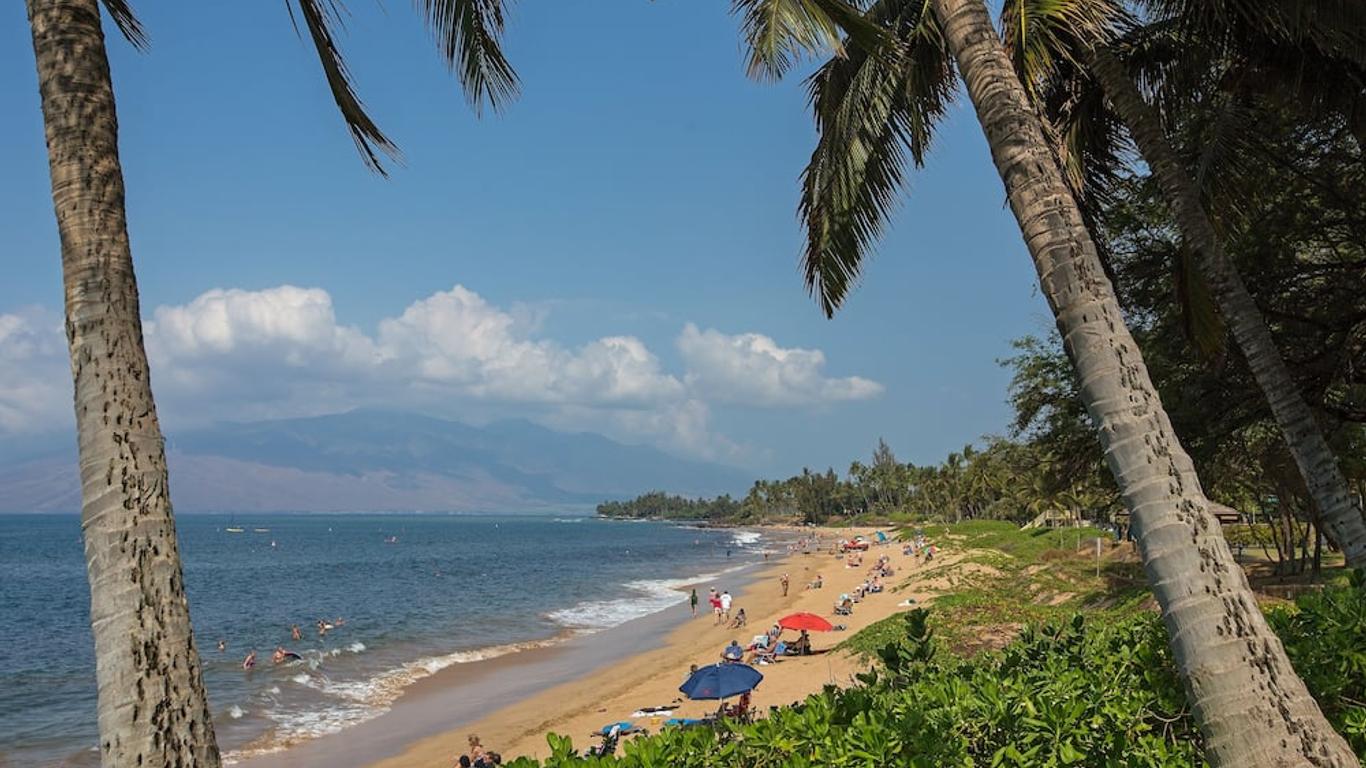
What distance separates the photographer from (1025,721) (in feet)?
13.6

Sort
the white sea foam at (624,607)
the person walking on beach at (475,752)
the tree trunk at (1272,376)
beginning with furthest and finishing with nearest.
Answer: the white sea foam at (624,607)
the person walking on beach at (475,752)
the tree trunk at (1272,376)

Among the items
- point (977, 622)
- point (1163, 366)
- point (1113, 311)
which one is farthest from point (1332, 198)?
point (977, 622)

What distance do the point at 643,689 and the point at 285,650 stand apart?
540 inches

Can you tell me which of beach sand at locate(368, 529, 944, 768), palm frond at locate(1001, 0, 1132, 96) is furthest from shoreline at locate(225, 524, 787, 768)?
palm frond at locate(1001, 0, 1132, 96)

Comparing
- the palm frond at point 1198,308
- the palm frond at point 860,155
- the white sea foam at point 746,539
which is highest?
the palm frond at point 860,155

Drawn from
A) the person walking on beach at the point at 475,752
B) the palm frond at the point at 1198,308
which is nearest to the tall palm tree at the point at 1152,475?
the palm frond at the point at 1198,308

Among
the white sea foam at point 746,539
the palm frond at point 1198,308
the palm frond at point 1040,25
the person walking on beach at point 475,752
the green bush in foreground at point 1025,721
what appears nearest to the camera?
the green bush in foreground at point 1025,721

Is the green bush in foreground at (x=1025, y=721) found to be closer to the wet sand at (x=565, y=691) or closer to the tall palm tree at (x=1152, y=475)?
the tall palm tree at (x=1152, y=475)

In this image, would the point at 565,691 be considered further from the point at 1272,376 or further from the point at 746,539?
the point at 746,539

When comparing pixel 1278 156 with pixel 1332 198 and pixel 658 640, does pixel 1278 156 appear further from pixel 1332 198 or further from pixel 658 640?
pixel 658 640

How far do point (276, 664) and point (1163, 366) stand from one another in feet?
83.0

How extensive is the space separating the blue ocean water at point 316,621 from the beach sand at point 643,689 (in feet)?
11.4

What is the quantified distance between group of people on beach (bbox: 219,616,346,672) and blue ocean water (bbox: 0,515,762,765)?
24cm

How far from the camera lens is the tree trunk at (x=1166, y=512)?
2754mm
